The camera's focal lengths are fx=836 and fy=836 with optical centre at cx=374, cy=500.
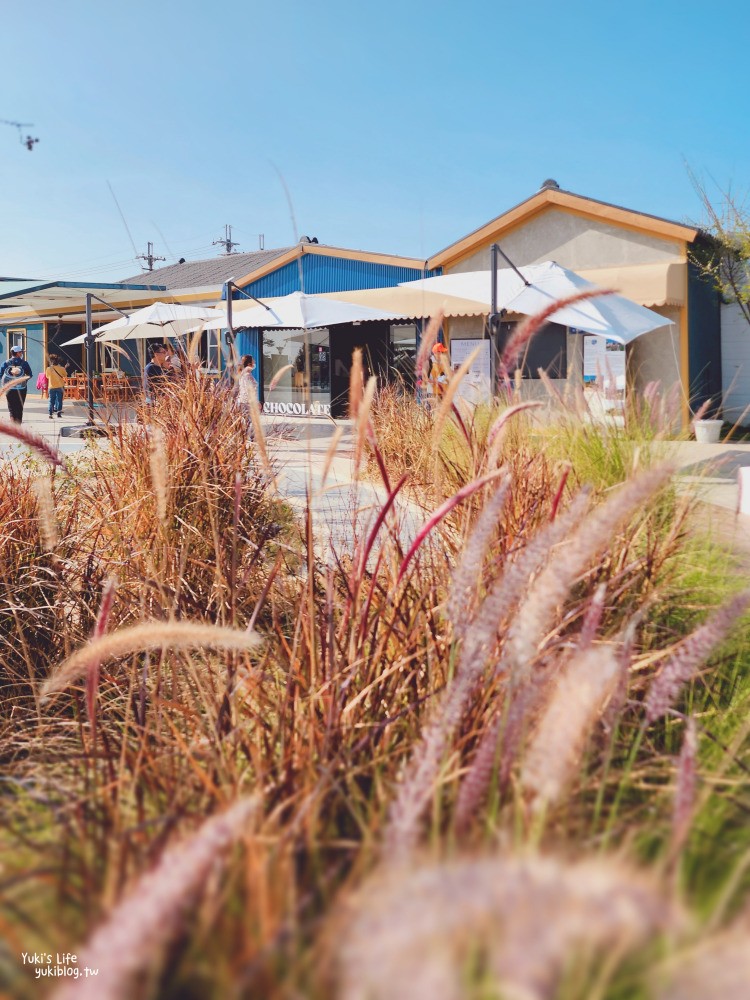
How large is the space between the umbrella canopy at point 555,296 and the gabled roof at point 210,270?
1804cm

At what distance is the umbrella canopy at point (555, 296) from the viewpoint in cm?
1052

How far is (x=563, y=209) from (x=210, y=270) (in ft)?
59.2

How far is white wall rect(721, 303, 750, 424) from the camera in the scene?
Answer: 58.2 ft

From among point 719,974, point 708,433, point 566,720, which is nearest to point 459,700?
point 566,720

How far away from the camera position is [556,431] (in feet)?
15.9

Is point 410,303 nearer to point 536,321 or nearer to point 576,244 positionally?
point 576,244

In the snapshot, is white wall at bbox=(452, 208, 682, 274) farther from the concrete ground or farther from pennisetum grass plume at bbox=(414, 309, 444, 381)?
pennisetum grass plume at bbox=(414, 309, 444, 381)

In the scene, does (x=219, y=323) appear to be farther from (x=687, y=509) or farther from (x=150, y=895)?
(x=150, y=895)

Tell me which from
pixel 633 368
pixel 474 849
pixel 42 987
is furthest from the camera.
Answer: pixel 633 368

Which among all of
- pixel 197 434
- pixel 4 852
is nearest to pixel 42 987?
pixel 4 852

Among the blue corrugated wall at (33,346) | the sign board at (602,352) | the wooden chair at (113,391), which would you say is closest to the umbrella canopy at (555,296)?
the sign board at (602,352)

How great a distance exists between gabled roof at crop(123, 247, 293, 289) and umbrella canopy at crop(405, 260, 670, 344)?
18.0m

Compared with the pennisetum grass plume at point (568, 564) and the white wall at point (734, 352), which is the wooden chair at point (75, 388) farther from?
the pennisetum grass plume at point (568, 564)

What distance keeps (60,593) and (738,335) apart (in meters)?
18.1
